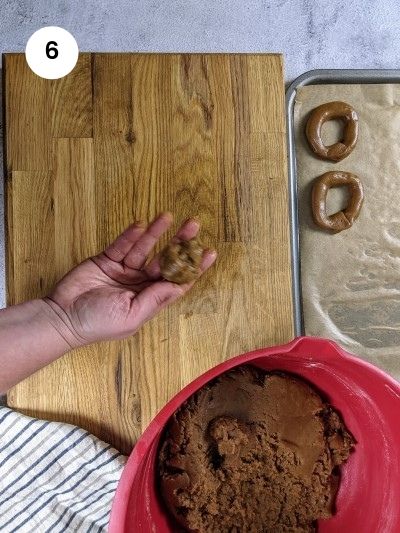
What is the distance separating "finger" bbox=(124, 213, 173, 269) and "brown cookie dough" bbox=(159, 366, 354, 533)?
0.71ft

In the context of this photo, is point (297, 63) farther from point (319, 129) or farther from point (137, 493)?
point (137, 493)

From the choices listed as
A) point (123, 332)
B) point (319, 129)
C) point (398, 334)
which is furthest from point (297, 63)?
point (123, 332)

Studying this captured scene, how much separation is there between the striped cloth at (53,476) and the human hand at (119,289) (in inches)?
6.6

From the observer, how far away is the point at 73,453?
3.24 ft

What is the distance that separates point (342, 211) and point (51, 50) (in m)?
0.58

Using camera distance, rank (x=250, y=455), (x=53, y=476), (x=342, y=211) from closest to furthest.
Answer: (x=250, y=455) < (x=53, y=476) < (x=342, y=211)

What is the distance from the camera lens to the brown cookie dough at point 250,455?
87 centimetres

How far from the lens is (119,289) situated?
36.8 inches

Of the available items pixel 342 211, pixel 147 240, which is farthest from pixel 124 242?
pixel 342 211

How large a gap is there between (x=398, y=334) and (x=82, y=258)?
0.62m

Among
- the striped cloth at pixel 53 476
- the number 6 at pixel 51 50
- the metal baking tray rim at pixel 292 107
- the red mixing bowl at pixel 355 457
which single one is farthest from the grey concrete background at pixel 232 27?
the striped cloth at pixel 53 476

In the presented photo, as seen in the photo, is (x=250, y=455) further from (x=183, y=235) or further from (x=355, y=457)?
(x=183, y=235)

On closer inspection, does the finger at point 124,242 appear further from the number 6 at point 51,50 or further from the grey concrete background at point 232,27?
the grey concrete background at point 232,27

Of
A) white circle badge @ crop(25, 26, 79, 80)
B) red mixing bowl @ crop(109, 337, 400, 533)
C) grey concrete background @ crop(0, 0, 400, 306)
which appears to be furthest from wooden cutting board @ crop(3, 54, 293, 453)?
grey concrete background @ crop(0, 0, 400, 306)
